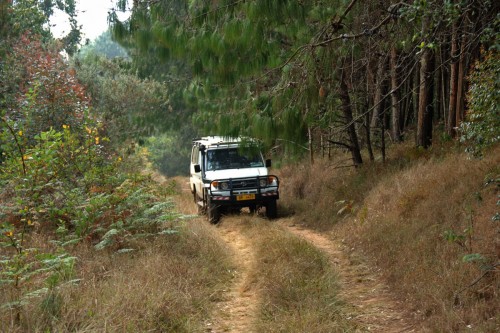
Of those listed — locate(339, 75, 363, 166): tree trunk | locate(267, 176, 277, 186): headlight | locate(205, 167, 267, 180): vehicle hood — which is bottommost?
locate(267, 176, 277, 186): headlight

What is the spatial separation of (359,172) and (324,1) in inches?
255

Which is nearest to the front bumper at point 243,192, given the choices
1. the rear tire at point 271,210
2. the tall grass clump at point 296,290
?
the rear tire at point 271,210

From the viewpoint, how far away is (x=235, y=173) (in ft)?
48.2

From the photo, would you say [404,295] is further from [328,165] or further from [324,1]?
[328,165]

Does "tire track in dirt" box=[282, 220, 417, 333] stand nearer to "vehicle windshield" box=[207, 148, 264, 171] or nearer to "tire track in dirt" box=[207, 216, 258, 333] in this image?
"tire track in dirt" box=[207, 216, 258, 333]

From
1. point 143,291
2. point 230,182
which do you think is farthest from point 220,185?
point 143,291

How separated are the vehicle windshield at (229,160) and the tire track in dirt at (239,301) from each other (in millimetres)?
4594

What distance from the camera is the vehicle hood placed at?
14.5 m

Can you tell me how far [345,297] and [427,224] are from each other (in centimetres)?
211

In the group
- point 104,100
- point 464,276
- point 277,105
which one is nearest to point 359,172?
point 277,105

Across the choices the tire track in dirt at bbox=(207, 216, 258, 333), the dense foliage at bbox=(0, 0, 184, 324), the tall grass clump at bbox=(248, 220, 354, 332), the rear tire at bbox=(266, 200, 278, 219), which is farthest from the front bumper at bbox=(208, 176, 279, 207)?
the tall grass clump at bbox=(248, 220, 354, 332)

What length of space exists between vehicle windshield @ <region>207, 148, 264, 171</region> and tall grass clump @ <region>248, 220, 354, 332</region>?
18.2 feet

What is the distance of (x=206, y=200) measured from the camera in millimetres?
14750

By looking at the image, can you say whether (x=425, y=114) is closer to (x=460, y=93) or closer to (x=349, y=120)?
(x=460, y=93)
